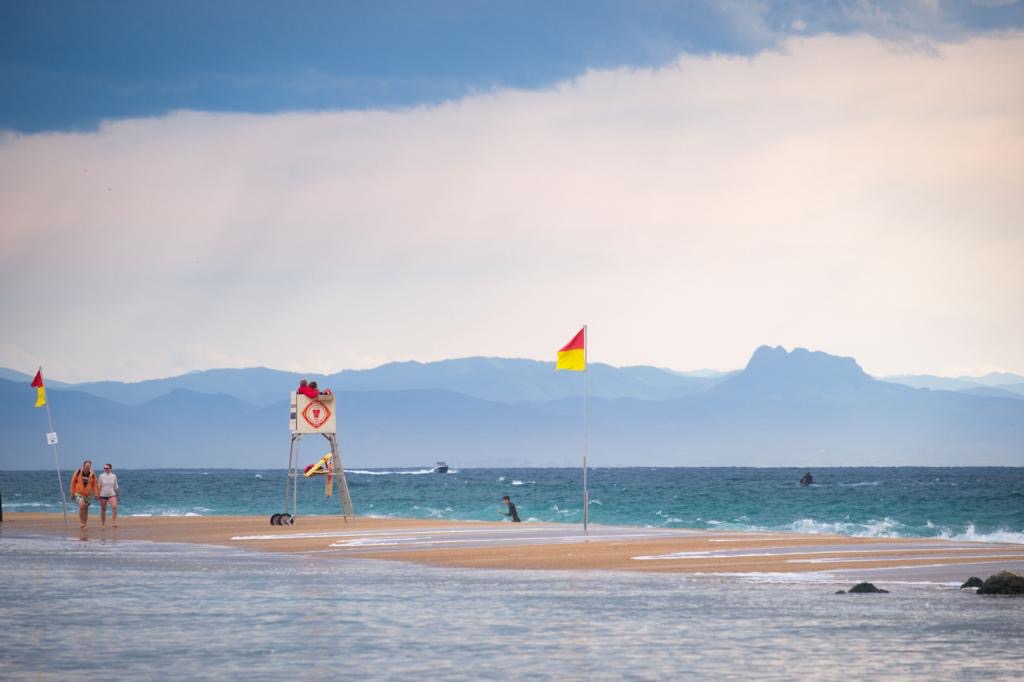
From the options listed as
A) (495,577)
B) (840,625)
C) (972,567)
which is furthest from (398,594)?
(972,567)

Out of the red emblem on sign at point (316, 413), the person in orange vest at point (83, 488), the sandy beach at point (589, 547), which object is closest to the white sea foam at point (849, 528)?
the sandy beach at point (589, 547)

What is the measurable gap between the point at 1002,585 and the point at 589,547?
36.7 ft

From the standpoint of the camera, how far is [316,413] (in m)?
37.8

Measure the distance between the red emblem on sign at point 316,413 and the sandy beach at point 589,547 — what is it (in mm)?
2943

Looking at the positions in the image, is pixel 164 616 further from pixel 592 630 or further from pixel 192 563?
pixel 192 563

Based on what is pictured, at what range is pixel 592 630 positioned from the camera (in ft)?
48.8

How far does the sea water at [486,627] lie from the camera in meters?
12.3

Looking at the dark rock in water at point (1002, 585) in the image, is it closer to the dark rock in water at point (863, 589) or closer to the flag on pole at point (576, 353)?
the dark rock in water at point (863, 589)

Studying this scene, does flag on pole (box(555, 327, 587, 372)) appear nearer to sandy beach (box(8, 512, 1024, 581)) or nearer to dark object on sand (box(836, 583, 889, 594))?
sandy beach (box(8, 512, 1024, 581))

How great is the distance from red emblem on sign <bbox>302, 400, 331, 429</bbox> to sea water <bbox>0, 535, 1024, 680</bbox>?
15.0 metres

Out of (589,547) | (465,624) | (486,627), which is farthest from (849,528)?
(486,627)

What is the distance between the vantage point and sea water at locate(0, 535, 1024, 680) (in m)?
12.3

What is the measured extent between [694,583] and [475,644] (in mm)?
7587

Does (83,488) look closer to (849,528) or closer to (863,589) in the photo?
(863,589)
